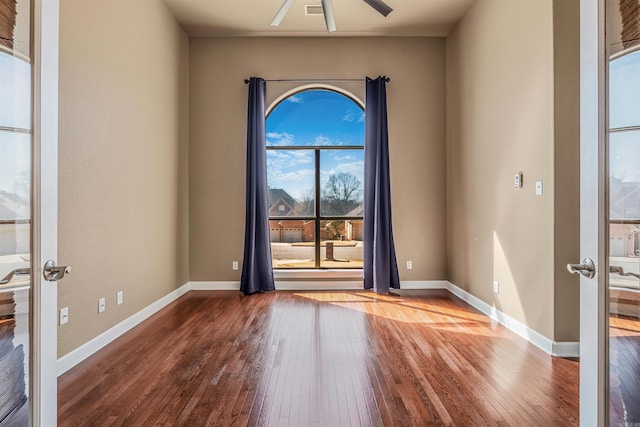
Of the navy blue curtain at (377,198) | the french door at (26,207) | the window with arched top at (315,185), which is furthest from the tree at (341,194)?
the french door at (26,207)

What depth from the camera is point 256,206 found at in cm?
488

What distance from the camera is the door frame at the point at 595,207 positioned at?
1.20 metres

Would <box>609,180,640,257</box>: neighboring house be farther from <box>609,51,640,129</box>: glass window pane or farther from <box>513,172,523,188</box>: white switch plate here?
<box>513,172,523,188</box>: white switch plate

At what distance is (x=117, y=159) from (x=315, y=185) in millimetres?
2676

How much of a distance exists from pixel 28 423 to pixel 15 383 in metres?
0.15

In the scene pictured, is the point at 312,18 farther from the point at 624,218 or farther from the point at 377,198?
the point at 624,218

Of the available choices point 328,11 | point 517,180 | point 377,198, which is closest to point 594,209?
point 517,180

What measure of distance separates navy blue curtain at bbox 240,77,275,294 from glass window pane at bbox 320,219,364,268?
2.87 feet

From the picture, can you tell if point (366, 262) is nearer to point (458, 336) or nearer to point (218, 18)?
point (458, 336)

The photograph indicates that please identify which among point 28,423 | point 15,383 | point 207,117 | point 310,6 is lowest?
point 28,423

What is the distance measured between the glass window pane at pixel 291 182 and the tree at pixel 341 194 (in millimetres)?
207

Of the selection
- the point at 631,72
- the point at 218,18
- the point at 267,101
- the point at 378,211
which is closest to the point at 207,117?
the point at 267,101

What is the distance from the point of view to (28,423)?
117cm

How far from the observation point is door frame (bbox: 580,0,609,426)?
3.95 ft
